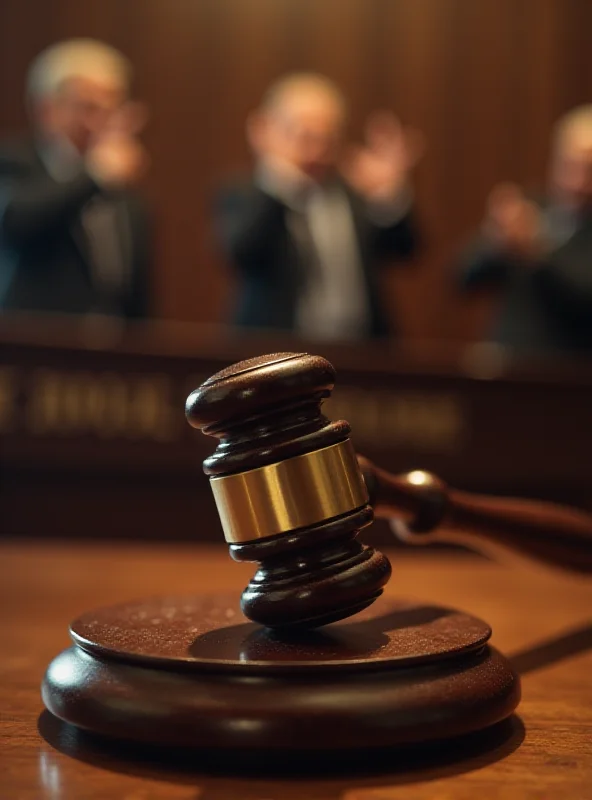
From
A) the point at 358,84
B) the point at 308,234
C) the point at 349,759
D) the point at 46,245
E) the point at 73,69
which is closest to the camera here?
the point at 349,759

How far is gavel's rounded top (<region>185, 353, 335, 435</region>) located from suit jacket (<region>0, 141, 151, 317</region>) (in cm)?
242

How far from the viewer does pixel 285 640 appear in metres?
0.45

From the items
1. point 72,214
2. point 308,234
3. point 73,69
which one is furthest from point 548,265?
point 73,69

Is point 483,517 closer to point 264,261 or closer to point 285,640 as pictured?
point 285,640

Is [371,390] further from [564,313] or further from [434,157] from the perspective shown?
[434,157]

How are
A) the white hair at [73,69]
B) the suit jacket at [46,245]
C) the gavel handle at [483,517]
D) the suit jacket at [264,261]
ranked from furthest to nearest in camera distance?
the suit jacket at [264,261] → the white hair at [73,69] → the suit jacket at [46,245] → the gavel handle at [483,517]

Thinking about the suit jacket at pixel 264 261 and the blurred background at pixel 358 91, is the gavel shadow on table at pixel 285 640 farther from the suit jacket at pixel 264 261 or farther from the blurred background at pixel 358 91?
the blurred background at pixel 358 91

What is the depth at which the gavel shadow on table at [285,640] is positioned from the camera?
0.39 metres

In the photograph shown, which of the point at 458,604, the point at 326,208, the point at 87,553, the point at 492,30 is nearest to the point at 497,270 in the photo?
the point at 326,208

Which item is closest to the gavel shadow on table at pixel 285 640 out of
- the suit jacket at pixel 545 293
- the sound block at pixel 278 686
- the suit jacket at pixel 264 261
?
the sound block at pixel 278 686

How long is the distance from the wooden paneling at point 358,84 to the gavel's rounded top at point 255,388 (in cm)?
436

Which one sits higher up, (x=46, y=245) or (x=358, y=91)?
(x=358, y=91)

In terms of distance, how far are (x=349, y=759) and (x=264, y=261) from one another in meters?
2.81

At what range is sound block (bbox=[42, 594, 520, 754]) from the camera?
0.38 metres
